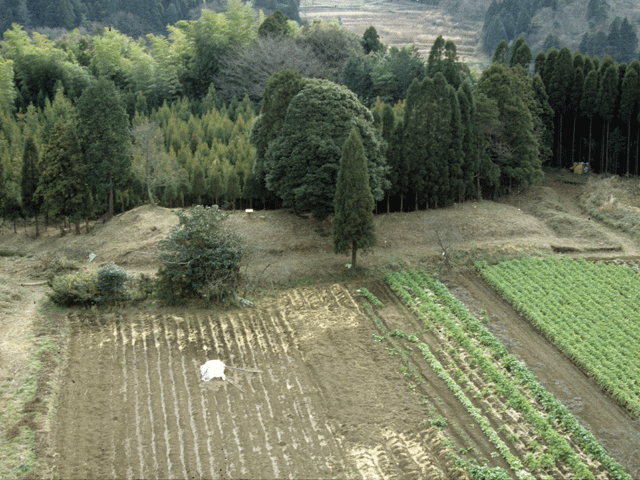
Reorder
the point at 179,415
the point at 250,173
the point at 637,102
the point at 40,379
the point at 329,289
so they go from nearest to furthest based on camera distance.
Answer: the point at 179,415
the point at 40,379
the point at 329,289
the point at 250,173
the point at 637,102

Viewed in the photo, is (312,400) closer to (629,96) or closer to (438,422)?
(438,422)

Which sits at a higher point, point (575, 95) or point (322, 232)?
point (575, 95)

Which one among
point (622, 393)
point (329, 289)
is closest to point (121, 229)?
point (329, 289)

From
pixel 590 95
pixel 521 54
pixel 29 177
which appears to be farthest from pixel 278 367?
pixel 521 54

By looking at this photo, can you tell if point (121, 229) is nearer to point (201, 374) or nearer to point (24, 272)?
point (24, 272)

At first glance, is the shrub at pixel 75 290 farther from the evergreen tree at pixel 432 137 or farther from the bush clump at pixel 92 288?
the evergreen tree at pixel 432 137
